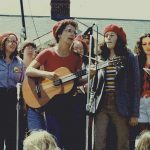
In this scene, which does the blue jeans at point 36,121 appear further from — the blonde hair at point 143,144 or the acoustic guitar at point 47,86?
the blonde hair at point 143,144

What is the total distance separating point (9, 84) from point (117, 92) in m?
1.50

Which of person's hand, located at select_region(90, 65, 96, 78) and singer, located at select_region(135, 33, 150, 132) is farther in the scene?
singer, located at select_region(135, 33, 150, 132)

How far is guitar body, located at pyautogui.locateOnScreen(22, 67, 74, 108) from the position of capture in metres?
6.42

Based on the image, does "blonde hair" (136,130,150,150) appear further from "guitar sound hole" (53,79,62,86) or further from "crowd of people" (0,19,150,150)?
"guitar sound hole" (53,79,62,86)

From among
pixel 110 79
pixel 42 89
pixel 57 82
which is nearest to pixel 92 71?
pixel 110 79

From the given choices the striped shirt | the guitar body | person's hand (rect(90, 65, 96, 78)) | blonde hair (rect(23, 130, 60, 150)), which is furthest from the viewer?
the guitar body

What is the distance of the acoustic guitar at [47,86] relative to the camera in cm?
633

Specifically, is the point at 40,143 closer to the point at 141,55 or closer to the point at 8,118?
the point at 8,118

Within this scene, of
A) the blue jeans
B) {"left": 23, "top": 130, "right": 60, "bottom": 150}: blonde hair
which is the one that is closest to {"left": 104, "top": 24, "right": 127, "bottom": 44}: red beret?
the blue jeans

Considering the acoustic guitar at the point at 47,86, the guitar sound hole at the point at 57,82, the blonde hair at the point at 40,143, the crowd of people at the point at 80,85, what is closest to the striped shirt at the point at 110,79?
the crowd of people at the point at 80,85

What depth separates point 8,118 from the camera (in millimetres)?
6984

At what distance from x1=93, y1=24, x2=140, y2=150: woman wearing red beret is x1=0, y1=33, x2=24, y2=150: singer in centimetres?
116

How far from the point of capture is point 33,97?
21.9 ft

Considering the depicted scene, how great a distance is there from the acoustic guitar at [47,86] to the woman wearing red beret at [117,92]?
0.66ft
